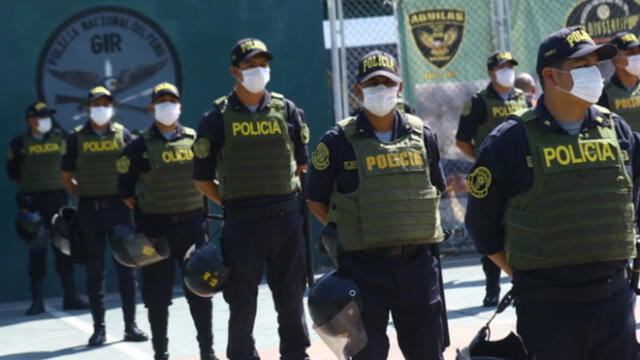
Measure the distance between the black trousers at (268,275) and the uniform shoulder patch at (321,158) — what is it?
4.38 ft

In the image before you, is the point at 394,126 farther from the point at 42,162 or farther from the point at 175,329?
the point at 42,162

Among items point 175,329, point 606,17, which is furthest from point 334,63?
point 175,329

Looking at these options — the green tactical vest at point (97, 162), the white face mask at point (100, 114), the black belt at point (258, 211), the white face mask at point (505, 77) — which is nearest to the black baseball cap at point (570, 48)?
the black belt at point (258, 211)

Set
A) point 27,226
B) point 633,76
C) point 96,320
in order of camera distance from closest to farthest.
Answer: point 633,76
point 96,320
point 27,226

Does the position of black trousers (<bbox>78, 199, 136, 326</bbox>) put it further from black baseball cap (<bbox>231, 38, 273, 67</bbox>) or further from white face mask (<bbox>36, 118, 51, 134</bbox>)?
black baseball cap (<bbox>231, 38, 273, 67</bbox>)

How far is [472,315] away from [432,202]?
4.12m

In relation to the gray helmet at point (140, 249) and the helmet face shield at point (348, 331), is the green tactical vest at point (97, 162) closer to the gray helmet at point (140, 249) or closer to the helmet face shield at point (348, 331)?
the gray helmet at point (140, 249)

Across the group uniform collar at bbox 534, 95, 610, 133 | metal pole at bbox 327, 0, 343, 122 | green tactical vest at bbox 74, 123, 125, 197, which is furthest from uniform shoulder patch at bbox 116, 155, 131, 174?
metal pole at bbox 327, 0, 343, 122

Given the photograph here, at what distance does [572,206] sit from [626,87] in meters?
4.93

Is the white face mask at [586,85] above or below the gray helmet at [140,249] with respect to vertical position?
above

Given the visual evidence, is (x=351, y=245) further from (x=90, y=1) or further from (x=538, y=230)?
(x=90, y=1)

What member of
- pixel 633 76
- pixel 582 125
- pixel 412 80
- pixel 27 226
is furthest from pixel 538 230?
pixel 412 80

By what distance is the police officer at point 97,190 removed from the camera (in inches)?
377

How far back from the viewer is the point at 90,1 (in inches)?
508
